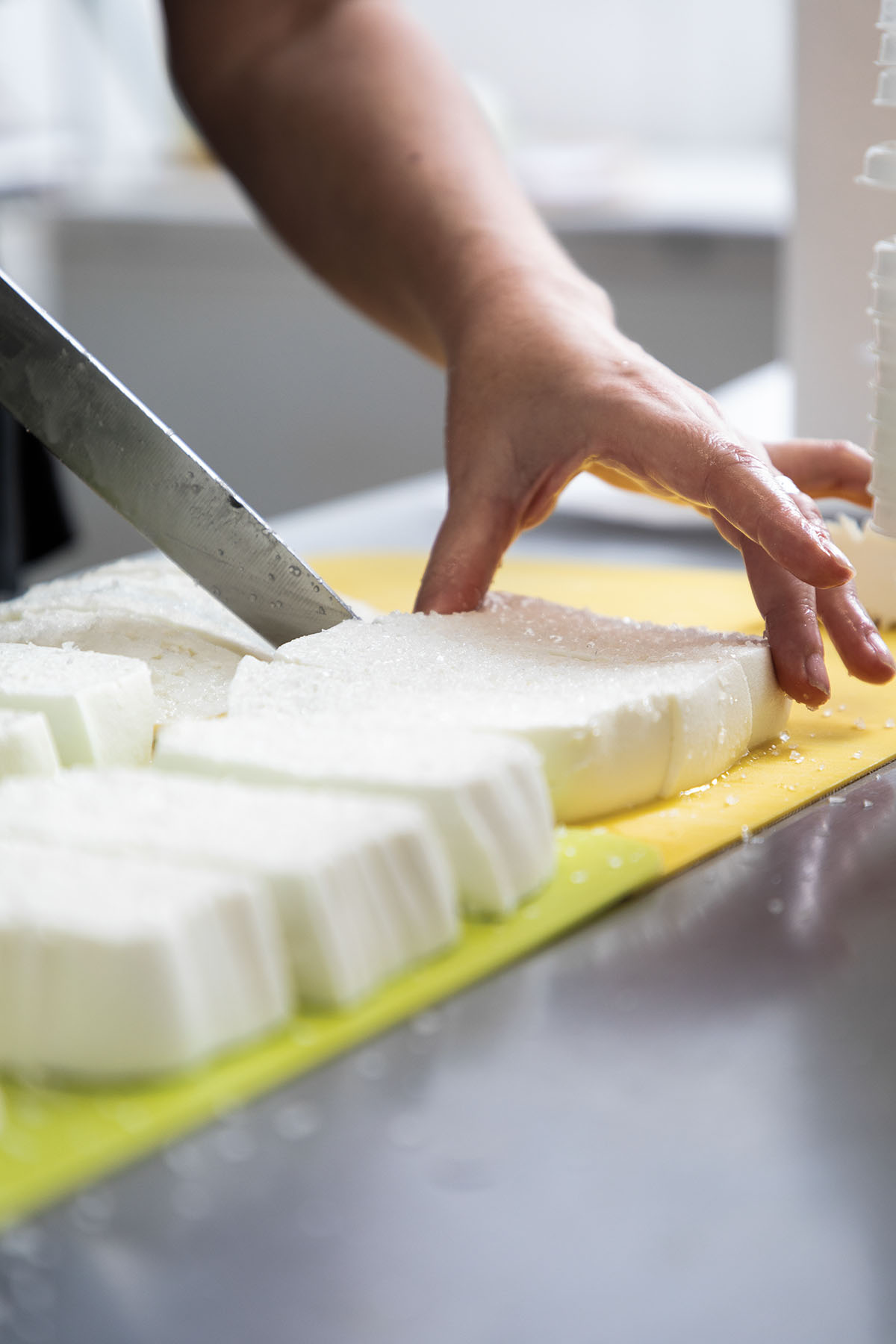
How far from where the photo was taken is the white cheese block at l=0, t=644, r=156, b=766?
36.3 inches

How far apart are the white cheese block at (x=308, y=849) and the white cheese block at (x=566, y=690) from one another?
0.16 metres

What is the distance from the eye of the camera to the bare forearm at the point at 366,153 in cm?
146

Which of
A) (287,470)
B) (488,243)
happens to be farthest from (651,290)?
(488,243)

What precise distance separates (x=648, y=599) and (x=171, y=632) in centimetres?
49

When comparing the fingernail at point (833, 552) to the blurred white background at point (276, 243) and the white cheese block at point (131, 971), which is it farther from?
the blurred white background at point (276, 243)

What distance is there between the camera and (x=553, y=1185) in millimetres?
582

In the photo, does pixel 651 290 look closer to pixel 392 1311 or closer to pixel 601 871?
pixel 601 871

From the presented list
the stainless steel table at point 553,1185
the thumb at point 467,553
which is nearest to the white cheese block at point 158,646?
the thumb at point 467,553

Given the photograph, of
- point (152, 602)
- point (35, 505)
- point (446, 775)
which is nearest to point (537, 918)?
point (446, 775)

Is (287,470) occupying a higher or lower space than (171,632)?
lower

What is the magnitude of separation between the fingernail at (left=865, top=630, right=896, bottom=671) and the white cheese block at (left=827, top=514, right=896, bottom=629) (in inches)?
10.1

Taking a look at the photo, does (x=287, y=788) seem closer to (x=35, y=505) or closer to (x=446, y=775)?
(x=446, y=775)

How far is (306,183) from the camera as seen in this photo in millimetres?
1659

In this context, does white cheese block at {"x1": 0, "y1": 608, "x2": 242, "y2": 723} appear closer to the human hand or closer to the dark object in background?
the human hand
